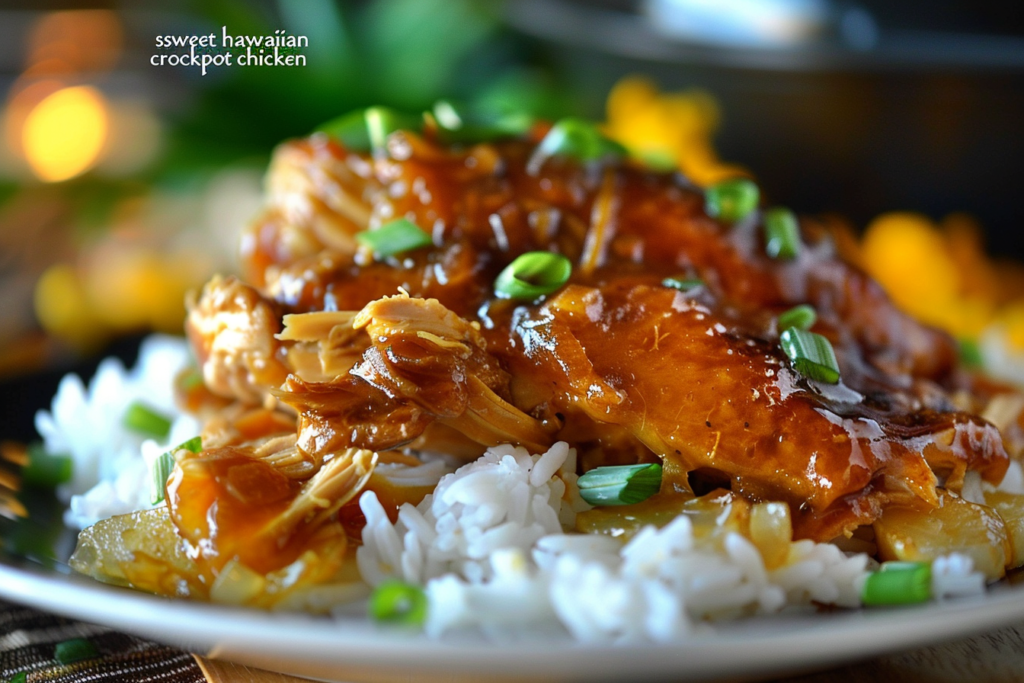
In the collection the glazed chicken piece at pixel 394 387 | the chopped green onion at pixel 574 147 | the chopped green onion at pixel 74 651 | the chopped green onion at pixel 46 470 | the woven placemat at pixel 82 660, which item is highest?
the chopped green onion at pixel 574 147

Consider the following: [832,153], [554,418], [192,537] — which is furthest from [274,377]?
[832,153]

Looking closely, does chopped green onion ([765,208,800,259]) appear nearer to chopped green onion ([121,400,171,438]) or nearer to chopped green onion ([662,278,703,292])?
Result: chopped green onion ([662,278,703,292])

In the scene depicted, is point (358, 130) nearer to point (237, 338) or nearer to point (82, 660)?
point (237, 338)

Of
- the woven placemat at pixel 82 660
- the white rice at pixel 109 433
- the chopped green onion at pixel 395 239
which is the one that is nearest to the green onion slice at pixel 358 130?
the chopped green onion at pixel 395 239

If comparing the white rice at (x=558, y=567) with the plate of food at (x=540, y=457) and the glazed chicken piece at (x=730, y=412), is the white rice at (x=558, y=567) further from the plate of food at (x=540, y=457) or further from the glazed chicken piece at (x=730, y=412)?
the glazed chicken piece at (x=730, y=412)

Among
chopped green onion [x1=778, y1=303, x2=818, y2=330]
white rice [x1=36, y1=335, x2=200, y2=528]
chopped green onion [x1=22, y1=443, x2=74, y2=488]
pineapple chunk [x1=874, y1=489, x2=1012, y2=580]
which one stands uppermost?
chopped green onion [x1=778, y1=303, x2=818, y2=330]

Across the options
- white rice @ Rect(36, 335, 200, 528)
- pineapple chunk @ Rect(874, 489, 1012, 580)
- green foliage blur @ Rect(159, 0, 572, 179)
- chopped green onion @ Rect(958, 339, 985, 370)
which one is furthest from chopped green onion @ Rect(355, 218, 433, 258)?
green foliage blur @ Rect(159, 0, 572, 179)

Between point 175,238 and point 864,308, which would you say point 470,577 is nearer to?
point 864,308
